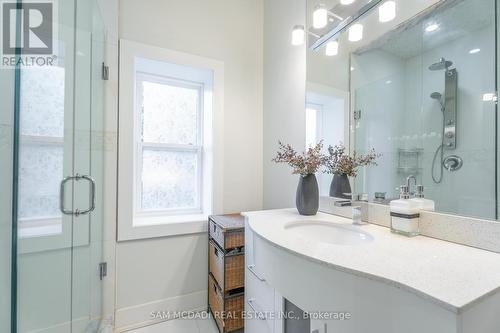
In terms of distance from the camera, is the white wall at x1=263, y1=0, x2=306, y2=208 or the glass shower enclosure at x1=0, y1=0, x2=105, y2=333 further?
the white wall at x1=263, y1=0, x2=306, y2=208

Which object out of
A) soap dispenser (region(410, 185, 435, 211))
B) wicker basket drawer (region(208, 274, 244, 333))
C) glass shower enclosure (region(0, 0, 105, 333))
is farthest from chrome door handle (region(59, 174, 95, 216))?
soap dispenser (region(410, 185, 435, 211))

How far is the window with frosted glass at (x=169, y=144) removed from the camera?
6.35ft

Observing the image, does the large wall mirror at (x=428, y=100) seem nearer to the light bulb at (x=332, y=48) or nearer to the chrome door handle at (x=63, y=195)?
the light bulb at (x=332, y=48)

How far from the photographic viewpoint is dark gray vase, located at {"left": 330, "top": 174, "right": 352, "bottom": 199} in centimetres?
129

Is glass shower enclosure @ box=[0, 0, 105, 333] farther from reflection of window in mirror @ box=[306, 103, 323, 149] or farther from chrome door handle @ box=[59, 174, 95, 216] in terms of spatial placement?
reflection of window in mirror @ box=[306, 103, 323, 149]

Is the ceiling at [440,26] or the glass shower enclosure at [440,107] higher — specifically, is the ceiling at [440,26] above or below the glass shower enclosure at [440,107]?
above

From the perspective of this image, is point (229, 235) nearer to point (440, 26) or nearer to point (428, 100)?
point (428, 100)

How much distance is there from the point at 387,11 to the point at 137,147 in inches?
71.7

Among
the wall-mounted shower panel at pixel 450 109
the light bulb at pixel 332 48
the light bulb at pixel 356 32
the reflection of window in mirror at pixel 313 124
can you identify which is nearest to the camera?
the wall-mounted shower panel at pixel 450 109

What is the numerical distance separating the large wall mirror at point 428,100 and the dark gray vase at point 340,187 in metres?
0.05

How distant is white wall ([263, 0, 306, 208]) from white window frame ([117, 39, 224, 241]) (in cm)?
40

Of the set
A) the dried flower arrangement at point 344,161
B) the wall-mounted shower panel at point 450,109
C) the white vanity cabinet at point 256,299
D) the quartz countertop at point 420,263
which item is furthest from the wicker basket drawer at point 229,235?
the wall-mounted shower panel at point 450,109

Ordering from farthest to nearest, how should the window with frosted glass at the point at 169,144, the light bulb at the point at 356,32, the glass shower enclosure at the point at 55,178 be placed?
1. the window with frosted glass at the point at 169,144
2. the light bulb at the point at 356,32
3. the glass shower enclosure at the point at 55,178

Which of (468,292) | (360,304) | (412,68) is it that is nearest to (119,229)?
(360,304)
